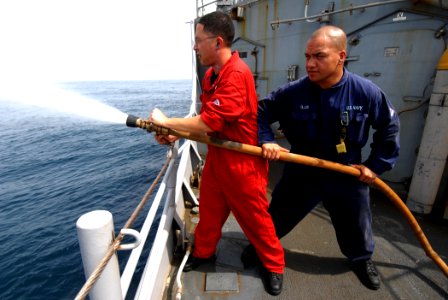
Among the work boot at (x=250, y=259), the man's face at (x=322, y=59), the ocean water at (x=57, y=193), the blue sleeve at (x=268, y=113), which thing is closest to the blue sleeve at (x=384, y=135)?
the man's face at (x=322, y=59)

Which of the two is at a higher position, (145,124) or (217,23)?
(217,23)

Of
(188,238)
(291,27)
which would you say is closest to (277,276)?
(188,238)

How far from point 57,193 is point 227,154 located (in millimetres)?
9223

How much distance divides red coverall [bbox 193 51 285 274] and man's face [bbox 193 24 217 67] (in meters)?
0.16

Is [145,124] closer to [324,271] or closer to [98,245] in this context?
[98,245]

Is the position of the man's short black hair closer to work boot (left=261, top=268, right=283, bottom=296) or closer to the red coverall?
the red coverall

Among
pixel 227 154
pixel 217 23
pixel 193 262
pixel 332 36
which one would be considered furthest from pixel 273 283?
pixel 217 23

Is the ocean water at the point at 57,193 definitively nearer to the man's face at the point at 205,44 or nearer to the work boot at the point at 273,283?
the man's face at the point at 205,44

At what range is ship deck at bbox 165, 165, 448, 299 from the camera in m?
2.52

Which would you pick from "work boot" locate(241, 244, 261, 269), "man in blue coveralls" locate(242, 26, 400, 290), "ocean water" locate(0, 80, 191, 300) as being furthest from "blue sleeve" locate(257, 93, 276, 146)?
"ocean water" locate(0, 80, 191, 300)

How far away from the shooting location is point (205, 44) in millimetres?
2020

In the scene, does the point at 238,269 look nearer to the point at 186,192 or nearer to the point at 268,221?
the point at 268,221

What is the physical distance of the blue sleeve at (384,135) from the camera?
7.11 feet

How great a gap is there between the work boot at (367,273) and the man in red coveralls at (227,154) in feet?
2.90
